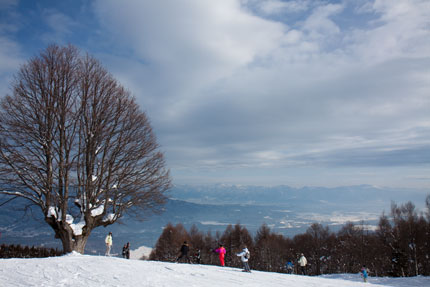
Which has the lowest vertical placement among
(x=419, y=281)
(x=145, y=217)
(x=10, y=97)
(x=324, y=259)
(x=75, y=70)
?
(x=324, y=259)

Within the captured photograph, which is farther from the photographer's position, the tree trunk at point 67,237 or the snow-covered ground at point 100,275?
the tree trunk at point 67,237

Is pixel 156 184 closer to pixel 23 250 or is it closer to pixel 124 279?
pixel 124 279

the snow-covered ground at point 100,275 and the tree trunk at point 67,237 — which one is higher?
the tree trunk at point 67,237

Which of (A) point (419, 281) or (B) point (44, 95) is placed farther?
(A) point (419, 281)

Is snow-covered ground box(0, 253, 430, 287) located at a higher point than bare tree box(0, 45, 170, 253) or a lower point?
lower

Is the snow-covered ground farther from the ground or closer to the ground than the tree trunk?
closer to the ground

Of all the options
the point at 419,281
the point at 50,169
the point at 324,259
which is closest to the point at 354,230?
the point at 324,259

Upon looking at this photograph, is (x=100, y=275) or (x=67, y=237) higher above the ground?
(x=67, y=237)

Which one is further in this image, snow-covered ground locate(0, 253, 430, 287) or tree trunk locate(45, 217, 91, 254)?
tree trunk locate(45, 217, 91, 254)

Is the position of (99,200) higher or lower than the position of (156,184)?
lower

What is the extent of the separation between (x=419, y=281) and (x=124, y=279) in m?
28.3

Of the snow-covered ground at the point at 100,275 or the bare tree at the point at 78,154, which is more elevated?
the bare tree at the point at 78,154

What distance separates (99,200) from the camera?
19.1m

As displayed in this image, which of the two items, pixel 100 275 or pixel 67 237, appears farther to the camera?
pixel 67 237
